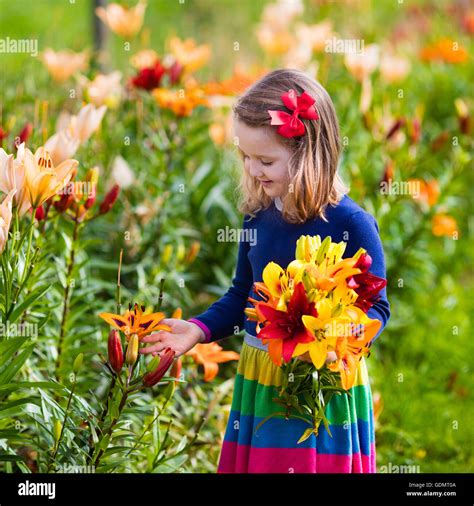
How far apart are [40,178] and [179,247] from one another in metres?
1.04

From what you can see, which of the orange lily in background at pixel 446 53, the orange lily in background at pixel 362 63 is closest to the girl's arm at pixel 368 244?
the orange lily in background at pixel 362 63

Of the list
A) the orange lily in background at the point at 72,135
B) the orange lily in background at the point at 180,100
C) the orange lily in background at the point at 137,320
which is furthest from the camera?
the orange lily in background at the point at 180,100

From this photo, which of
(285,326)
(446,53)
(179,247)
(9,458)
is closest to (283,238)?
(285,326)

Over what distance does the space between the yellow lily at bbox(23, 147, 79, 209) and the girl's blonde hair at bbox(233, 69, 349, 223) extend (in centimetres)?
36

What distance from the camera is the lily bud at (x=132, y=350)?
4.98 ft

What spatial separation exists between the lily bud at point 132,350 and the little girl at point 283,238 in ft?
0.35

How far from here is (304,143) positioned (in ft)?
5.37

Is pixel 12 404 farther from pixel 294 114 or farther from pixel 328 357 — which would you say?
pixel 294 114

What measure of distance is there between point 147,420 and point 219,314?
0.50m

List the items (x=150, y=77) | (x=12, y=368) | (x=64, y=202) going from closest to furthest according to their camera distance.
Answer: 1. (x=12, y=368)
2. (x=64, y=202)
3. (x=150, y=77)

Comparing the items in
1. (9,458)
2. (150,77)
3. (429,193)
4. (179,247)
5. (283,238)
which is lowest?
(9,458)

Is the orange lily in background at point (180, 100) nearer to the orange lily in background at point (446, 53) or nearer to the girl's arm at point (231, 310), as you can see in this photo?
the girl's arm at point (231, 310)
